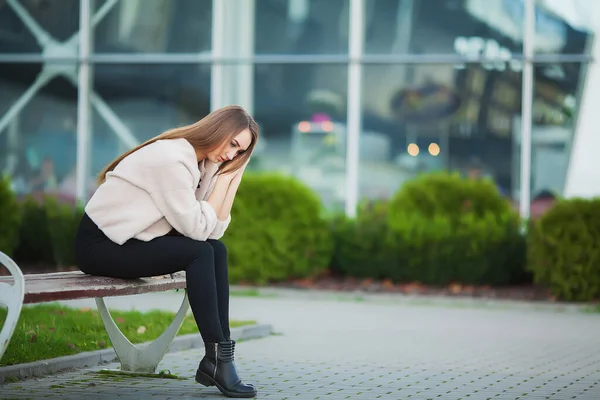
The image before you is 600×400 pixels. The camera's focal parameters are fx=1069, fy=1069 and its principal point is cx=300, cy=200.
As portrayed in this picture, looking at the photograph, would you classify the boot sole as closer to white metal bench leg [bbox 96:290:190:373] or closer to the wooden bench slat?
the wooden bench slat

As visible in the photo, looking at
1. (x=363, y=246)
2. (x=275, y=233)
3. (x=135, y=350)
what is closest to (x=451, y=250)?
(x=363, y=246)

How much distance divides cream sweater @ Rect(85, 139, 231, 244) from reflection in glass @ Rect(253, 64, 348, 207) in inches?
488

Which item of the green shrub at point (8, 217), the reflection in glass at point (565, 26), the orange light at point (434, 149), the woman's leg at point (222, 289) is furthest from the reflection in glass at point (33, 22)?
the woman's leg at point (222, 289)

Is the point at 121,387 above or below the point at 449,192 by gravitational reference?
below

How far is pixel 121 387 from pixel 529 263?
8.81 meters

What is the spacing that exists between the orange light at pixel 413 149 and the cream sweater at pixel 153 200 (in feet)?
39.9

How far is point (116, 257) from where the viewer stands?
546 centimetres

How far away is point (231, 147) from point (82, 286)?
46.2 inches

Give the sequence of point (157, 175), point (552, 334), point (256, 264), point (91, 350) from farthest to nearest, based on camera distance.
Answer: point (256, 264) → point (552, 334) → point (91, 350) → point (157, 175)

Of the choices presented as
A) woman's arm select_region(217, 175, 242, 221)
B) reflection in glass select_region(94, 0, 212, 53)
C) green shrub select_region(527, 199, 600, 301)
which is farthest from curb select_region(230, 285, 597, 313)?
woman's arm select_region(217, 175, 242, 221)

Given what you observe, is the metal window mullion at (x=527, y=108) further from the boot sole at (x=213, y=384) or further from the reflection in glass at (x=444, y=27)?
the boot sole at (x=213, y=384)

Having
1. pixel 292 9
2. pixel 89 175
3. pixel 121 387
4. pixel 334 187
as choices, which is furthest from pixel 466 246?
pixel 121 387

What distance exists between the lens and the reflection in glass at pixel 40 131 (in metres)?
18.8

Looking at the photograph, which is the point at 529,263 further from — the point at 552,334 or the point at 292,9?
the point at 292,9
